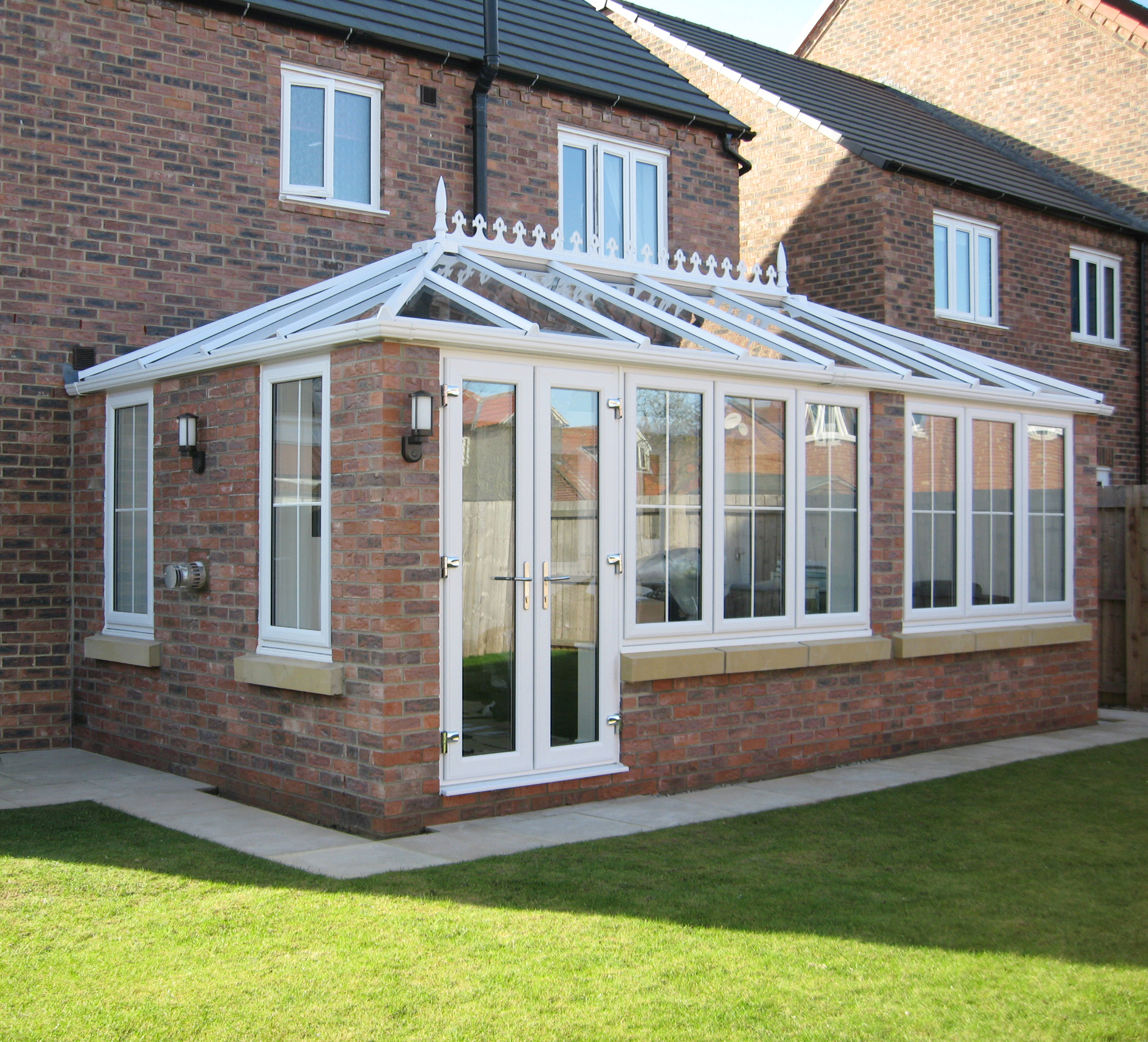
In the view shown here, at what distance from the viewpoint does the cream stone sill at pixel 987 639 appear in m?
9.10

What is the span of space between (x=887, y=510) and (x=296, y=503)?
437 cm

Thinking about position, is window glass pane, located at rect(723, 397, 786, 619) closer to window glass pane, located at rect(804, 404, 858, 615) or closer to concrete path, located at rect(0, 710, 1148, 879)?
window glass pane, located at rect(804, 404, 858, 615)

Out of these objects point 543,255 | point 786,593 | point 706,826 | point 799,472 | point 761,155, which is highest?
point 761,155

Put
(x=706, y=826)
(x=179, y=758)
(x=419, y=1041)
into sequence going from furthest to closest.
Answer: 1. (x=179, y=758)
2. (x=706, y=826)
3. (x=419, y=1041)

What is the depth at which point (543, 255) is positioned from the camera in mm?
9109

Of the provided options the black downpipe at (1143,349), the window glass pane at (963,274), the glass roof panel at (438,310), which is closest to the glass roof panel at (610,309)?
the glass roof panel at (438,310)

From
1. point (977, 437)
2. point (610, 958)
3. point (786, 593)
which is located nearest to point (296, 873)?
point (610, 958)

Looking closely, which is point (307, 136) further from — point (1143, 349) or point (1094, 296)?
point (1143, 349)

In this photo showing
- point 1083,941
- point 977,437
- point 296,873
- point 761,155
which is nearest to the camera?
point 1083,941

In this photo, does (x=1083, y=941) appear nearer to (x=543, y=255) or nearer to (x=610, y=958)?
(x=610, y=958)

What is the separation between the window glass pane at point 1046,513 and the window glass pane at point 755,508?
3184mm

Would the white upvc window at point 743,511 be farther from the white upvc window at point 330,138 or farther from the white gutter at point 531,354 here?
the white upvc window at point 330,138

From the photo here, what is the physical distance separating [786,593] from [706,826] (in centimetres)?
219

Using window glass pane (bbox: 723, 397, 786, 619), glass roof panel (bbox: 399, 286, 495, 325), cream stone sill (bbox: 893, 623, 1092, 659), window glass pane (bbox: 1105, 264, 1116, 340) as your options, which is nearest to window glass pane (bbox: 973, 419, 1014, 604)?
cream stone sill (bbox: 893, 623, 1092, 659)
